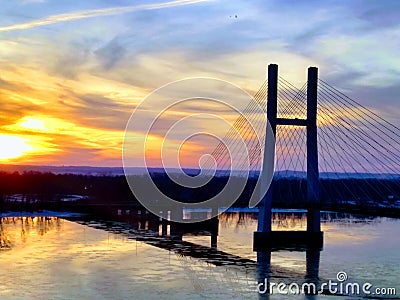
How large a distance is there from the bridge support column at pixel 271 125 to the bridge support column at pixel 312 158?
186 centimetres

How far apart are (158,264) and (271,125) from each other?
11147mm

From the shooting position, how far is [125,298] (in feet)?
45.3

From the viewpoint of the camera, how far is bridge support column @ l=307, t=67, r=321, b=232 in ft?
96.3

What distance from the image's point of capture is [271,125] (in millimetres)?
28750

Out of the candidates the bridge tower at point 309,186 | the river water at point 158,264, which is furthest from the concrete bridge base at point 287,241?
the river water at point 158,264

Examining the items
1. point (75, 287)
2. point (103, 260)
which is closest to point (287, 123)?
point (103, 260)

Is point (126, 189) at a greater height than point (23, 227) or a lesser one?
greater

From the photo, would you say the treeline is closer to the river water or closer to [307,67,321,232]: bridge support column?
[307,67,321,232]: bridge support column

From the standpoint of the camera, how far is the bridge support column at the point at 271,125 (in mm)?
27781

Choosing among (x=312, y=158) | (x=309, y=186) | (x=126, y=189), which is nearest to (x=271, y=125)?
(x=312, y=158)

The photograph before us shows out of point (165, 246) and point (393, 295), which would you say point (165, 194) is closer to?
point (165, 246)

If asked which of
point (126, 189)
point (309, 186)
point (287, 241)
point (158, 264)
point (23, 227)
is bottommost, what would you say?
point (158, 264)

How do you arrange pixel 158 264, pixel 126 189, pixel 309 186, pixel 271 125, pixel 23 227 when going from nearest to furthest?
pixel 158 264, pixel 271 125, pixel 309 186, pixel 23 227, pixel 126 189

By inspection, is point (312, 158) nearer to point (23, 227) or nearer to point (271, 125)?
point (271, 125)
